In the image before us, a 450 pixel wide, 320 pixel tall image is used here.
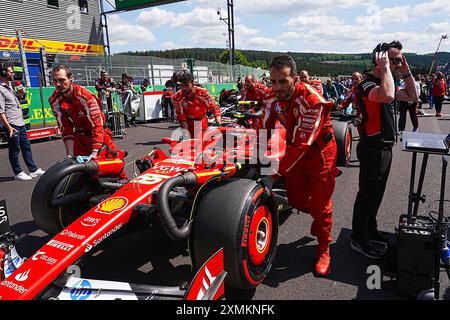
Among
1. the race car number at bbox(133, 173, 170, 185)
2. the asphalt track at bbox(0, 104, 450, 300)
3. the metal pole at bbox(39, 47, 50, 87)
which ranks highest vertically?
the metal pole at bbox(39, 47, 50, 87)

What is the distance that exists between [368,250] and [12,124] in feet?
19.1

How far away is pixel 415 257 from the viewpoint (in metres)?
2.57

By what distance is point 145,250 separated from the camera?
3.48 m

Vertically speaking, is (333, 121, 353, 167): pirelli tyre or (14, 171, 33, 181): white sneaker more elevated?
(333, 121, 353, 167): pirelli tyre

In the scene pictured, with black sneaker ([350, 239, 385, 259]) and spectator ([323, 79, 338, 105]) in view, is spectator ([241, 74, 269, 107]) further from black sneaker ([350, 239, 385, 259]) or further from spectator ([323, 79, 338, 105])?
spectator ([323, 79, 338, 105])

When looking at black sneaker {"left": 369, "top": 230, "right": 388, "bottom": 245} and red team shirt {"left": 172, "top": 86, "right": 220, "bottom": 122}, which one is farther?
red team shirt {"left": 172, "top": 86, "right": 220, "bottom": 122}

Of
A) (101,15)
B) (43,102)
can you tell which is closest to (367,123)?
(43,102)

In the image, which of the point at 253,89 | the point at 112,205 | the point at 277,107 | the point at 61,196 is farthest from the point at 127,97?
the point at 112,205

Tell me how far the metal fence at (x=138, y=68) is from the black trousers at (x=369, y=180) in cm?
1435

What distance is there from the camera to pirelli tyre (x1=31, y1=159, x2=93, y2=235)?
10.2 ft

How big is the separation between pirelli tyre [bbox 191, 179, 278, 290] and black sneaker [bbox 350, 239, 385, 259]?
1097 mm

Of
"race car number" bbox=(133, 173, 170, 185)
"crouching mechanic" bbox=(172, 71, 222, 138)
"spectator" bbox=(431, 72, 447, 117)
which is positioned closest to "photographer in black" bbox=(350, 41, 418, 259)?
"race car number" bbox=(133, 173, 170, 185)

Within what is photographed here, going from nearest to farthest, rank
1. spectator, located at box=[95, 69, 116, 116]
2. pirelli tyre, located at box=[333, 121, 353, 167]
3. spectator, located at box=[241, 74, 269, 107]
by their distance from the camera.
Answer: pirelli tyre, located at box=[333, 121, 353, 167], spectator, located at box=[241, 74, 269, 107], spectator, located at box=[95, 69, 116, 116]
